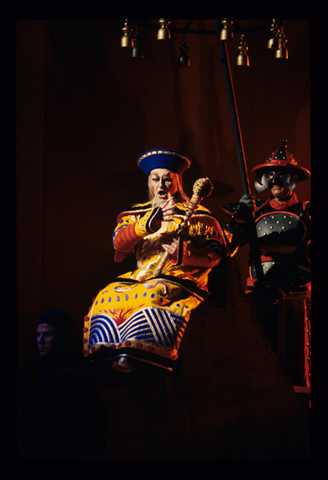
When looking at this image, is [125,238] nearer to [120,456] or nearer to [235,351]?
[235,351]

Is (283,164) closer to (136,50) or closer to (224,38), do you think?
(224,38)

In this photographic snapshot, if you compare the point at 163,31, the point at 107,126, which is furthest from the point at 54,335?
the point at 163,31

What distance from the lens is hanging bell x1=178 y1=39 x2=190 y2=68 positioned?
3771 mm

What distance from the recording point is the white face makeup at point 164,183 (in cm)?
372

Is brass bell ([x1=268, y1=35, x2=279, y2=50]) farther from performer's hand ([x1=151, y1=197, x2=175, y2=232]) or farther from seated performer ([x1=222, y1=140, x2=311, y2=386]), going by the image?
performer's hand ([x1=151, y1=197, x2=175, y2=232])

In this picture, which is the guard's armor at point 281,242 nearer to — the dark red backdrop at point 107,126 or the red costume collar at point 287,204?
the red costume collar at point 287,204

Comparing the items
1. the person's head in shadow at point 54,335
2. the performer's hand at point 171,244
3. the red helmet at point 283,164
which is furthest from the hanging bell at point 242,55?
the person's head in shadow at point 54,335

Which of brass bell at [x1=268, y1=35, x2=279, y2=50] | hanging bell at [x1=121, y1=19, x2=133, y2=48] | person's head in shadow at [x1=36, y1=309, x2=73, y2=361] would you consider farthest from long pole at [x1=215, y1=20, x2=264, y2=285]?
person's head in shadow at [x1=36, y1=309, x2=73, y2=361]

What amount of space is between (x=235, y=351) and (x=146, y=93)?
2186mm

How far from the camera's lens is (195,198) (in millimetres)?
3686

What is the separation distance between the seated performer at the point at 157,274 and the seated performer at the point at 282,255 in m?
0.28

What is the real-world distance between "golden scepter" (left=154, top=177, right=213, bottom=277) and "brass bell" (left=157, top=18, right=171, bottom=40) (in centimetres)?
111

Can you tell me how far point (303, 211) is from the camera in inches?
147

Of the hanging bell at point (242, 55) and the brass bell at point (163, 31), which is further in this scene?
the hanging bell at point (242, 55)
